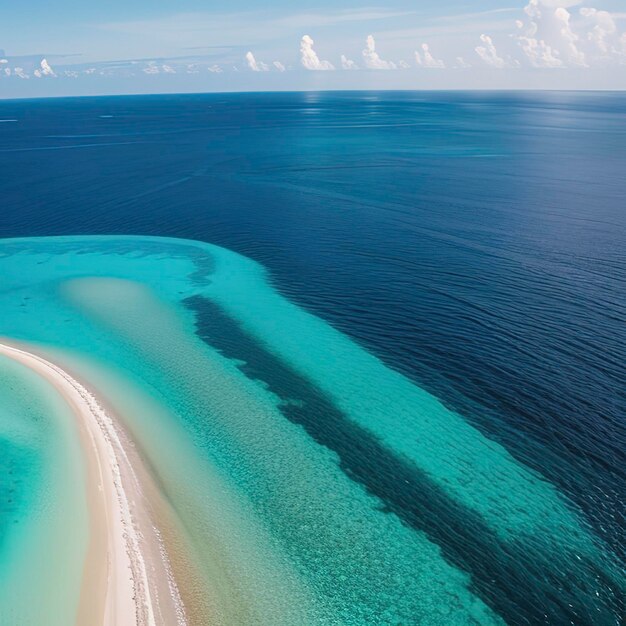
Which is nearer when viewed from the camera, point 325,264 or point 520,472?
point 520,472

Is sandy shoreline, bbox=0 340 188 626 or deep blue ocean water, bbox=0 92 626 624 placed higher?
deep blue ocean water, bbox=0 92 626 624

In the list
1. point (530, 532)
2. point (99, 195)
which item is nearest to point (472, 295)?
point (530, 532)

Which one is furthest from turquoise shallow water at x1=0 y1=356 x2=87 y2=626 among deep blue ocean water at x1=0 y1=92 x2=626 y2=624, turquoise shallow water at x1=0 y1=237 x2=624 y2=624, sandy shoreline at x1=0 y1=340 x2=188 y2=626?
deep blue ocean water at x1=0 y1=92 x2=626 y2=624

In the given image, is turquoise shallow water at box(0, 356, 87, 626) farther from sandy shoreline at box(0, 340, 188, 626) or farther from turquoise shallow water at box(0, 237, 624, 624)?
turquoise shallow water at box(0, 237, 624, 624)

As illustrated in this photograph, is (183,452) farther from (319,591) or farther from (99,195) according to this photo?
(99,195)

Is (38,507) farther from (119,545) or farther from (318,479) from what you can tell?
(318,479)

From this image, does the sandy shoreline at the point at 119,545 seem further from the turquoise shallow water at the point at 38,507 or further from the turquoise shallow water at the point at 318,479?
the turquoise shallow water at the point at 318,479

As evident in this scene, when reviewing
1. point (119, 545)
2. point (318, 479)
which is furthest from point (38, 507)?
point (318, 479)
